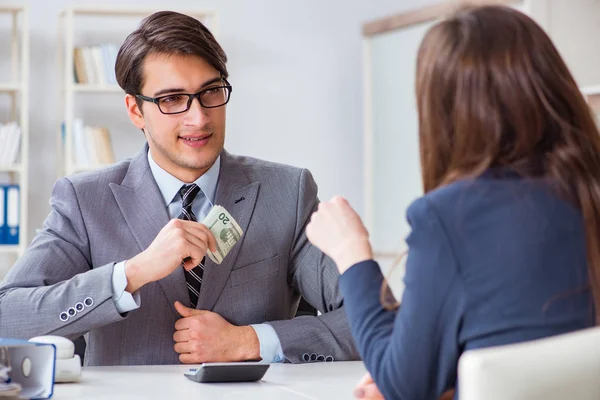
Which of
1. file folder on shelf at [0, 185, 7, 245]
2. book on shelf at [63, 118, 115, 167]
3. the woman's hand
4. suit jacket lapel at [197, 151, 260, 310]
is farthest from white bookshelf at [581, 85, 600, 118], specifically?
file folder on shelf at [0, 185, 7, 245]

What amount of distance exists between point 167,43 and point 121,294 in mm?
674

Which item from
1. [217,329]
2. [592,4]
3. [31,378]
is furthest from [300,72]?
[31,378]

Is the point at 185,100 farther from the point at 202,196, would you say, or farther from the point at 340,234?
the point at 340,234

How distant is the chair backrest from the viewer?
0.93m

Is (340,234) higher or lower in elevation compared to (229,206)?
higher

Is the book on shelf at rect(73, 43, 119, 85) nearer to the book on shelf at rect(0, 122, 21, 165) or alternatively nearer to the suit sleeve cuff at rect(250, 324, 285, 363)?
the book on shelf at rect(0, 122, 21, 165)

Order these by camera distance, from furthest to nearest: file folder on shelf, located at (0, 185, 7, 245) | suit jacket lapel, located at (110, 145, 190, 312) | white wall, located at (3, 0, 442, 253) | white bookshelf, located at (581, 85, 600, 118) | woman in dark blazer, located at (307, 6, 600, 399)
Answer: white wall, located at (3, 0, 442, 253) → file folder on shelf, located at (0, 185, 7, 245) → white bookshelf, located at (581, 85, 600, 118) → suit jacket lapel, located at (110, 145, 190, 312) → woman in dark blazer, located at (307, 6, 600, 399)

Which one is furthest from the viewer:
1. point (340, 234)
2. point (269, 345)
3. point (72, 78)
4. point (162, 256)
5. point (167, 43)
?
point (72, 78)

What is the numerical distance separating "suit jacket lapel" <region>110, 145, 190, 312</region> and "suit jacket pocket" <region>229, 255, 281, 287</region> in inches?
5.4

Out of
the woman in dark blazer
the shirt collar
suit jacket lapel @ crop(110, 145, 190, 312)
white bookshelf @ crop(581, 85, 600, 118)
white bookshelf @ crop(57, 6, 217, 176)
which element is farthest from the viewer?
white bookshelf @ crop(57, 6, 217, 176)

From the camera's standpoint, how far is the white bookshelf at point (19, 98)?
16.6 feet

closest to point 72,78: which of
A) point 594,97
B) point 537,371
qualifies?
point 594,97

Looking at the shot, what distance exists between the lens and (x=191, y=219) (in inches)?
91.7

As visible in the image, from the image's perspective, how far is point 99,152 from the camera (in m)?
5.22
